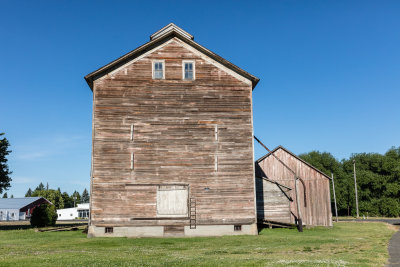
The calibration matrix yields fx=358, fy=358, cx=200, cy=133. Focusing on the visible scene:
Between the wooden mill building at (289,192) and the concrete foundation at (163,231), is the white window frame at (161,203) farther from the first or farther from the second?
the wooden mill building at (289,192)

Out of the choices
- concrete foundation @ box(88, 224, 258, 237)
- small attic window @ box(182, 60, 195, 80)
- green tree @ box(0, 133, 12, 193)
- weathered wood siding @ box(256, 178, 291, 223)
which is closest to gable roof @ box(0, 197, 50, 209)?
green tree @ box(0, 133, 12, 193)

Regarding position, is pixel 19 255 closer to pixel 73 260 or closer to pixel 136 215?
pixel 73 260

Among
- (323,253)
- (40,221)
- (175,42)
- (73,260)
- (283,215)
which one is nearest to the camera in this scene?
(73,260)

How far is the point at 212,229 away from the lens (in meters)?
23.3

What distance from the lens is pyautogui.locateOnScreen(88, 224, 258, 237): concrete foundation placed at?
22828 mm

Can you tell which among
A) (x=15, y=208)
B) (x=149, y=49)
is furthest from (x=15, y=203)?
(x=149, y=49)

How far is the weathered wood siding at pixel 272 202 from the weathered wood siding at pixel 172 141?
573cm

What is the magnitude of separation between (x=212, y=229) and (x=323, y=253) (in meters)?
9.44

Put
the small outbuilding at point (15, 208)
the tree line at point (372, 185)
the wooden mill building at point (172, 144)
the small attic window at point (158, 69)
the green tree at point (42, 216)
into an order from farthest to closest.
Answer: the small outbuilding at point (15, 208), the tree line at point (372, 185), the green tree at point (42, 216), the small attic window at point (158, 69), the wooden mill building at point (172, 144)

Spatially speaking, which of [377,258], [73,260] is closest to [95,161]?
[73,260]

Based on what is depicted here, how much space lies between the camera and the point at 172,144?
23906 mm

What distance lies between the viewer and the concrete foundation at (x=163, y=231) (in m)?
22.8

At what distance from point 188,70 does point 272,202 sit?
1291 centimetres

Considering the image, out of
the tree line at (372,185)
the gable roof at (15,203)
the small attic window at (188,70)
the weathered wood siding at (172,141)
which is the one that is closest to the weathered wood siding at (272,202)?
the weathered wood siding at (172,141)
